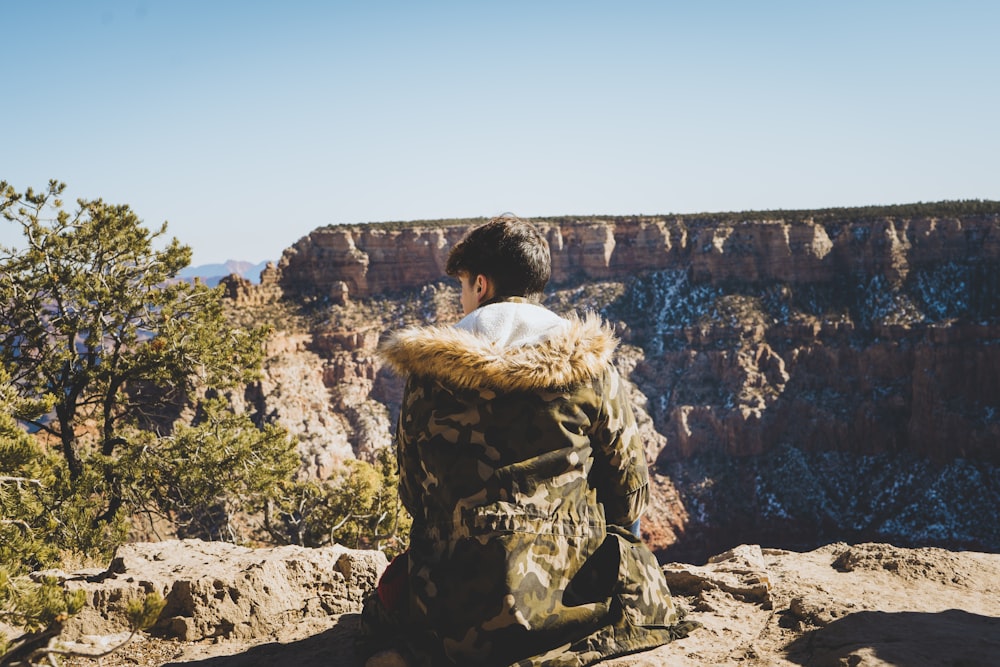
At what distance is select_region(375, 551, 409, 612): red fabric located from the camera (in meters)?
3.55

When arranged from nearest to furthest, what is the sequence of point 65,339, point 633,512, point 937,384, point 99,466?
point 633,512 → point 99,466 → point 65,339 → point 937,384

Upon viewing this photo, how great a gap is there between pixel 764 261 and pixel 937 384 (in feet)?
49.4

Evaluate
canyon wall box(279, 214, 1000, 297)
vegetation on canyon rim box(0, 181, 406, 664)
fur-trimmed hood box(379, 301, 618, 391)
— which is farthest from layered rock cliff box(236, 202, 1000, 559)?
fur-trimmed hood box(379, 301, 618, 391)

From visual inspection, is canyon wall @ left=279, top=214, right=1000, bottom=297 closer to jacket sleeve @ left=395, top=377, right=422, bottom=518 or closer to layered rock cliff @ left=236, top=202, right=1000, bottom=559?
layered rock cliff @ left=236, top=202, right=1000, bottom=559

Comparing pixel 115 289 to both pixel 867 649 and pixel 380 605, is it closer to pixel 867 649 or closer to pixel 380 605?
pixel 380 605

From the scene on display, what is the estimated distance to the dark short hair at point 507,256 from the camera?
323 cm

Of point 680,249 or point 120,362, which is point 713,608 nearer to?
point 120,362

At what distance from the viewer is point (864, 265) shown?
50688mm

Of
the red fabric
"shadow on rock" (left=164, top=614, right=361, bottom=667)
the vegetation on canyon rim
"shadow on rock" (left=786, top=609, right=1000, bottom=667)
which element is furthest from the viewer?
the vegetation on canyon rim

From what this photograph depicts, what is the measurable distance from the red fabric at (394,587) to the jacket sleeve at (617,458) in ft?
3.78

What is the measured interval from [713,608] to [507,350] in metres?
2.89

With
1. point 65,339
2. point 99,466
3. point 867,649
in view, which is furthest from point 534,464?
point 65,339

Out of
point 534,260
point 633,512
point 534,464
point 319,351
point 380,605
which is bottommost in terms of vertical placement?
point 319,351

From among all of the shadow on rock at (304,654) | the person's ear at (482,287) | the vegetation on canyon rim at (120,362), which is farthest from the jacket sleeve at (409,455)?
the vegetation on canyon rim at (120,362)
